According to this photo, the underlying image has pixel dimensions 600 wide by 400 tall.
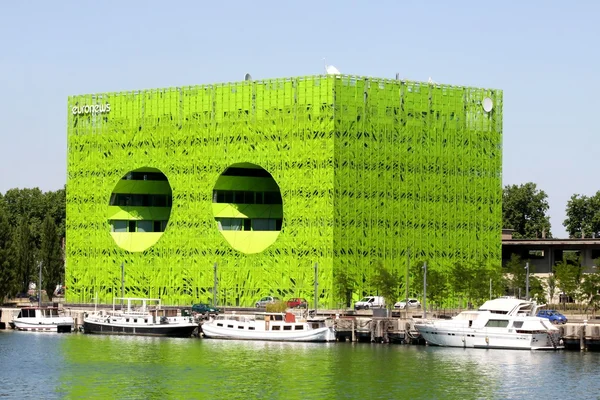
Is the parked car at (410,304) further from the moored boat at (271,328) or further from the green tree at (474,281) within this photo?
the moored boat at (271,328)

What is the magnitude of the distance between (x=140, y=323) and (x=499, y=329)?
4039 centimetres

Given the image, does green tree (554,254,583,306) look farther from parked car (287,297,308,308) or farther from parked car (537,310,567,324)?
parked car (287,297,308,308)

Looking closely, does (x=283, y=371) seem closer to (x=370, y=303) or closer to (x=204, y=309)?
(x=204, y=309)

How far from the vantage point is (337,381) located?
134875mm

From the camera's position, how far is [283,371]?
14200cm

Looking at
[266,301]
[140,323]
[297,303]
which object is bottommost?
[140,323]

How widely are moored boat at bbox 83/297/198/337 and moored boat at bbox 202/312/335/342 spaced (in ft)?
8.98

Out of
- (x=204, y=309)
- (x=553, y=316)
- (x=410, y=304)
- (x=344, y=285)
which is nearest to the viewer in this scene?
(x=553, y=316)

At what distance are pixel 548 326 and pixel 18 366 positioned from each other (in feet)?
156

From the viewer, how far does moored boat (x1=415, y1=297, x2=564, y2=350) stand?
6324 inches

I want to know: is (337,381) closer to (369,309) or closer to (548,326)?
(548,326)

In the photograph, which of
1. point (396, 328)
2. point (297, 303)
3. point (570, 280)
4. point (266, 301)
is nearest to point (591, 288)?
point (570, 280)

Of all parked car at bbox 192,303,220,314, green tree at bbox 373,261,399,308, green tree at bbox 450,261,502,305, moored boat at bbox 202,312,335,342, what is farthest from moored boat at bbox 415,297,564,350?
green tree at bbox 450,261,502,305

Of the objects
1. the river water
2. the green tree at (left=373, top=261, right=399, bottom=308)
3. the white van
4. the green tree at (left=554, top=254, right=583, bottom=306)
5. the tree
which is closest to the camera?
the river water
